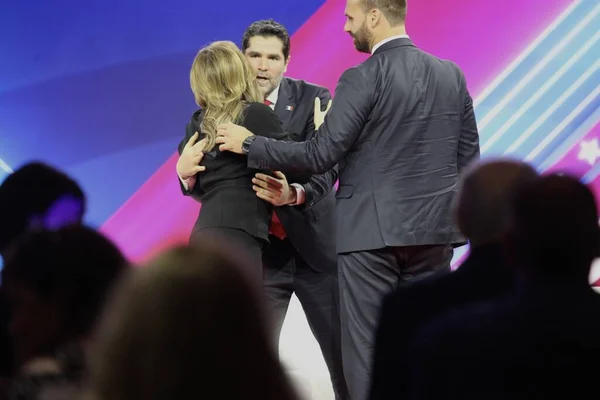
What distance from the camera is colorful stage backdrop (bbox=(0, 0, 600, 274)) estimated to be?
5410 millimetres

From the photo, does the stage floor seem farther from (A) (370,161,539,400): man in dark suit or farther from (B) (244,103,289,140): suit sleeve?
(A) (370,161,539,400): man in dark suit

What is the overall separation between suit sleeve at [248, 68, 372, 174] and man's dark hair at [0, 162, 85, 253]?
114 centimetres

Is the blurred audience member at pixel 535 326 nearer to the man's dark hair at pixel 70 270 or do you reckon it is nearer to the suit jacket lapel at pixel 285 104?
the man's dark hair at pixel 70 270

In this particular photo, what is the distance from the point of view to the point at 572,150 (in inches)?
214

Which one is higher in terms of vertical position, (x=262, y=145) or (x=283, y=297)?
(x=262, y=145)

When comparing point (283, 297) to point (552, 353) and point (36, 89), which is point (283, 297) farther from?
point (36, 89)

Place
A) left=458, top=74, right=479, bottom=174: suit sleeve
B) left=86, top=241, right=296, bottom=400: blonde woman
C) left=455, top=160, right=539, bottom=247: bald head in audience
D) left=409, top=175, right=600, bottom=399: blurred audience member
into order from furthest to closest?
1. left=458, top=74, right=479, bottom=174: suit sleeve
2. left=455, top=160, right=539, bottom=247: bald head in audience
3. left=409, top=175, right=600, bottom=399: blurred audience member
4. left=86, top=241, right=296, bottom=400: blonde woman

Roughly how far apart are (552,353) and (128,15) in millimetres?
4328

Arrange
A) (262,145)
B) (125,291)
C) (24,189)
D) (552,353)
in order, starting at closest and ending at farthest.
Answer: (125,291), (552,353), (24,189), (262,145)

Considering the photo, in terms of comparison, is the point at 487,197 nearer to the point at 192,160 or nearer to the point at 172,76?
the point at 192,160

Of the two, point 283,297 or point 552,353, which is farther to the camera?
point 283,297

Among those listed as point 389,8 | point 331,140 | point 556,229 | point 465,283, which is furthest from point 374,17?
point 556,229

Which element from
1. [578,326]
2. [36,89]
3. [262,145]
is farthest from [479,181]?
[36,89]

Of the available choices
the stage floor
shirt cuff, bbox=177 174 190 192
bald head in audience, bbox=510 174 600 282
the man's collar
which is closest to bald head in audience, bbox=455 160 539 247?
bald head in audience, bbox=510 174 600 282
